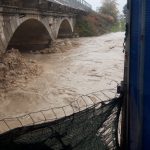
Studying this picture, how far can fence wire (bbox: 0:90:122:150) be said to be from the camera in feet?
10.6

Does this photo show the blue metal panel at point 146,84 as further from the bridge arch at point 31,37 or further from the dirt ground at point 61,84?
the bridge arch at point 31,37

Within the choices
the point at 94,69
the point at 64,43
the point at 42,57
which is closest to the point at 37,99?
the point at 94,69

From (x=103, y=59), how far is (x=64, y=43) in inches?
315

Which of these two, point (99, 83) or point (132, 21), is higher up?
point (132, 21)

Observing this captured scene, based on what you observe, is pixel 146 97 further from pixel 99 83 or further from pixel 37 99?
pixel 99 83

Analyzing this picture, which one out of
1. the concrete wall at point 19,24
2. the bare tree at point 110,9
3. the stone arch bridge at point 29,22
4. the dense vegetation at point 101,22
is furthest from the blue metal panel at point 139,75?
the bare tree at point 110,9

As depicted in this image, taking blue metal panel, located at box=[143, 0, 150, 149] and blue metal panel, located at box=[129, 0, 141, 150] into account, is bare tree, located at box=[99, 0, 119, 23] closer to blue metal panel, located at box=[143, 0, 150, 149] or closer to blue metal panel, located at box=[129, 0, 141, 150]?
blue metal panel, located at box=[129, 0, 141, 150]

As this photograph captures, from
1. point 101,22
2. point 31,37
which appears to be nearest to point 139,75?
point 31,37

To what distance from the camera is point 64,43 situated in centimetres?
2650

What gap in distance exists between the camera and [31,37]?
24.2 meters

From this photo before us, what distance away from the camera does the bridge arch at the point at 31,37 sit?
863 inches

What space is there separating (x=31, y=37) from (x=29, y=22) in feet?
12.5

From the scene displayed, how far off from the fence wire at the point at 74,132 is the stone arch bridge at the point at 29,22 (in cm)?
1106

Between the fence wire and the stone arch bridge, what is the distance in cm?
1106
